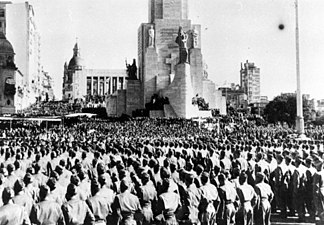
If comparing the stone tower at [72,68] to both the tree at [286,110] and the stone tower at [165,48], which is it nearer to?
the stone tower at [165,48]

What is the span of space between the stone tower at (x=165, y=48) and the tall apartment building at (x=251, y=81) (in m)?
87.4

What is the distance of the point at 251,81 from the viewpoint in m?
148

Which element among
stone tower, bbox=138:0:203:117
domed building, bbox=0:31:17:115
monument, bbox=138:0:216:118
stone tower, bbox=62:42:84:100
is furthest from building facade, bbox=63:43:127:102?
stone tower, bbox=138:0:203:117

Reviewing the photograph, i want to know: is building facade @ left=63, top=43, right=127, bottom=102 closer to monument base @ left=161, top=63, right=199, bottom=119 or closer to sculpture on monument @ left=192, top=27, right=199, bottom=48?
sculpture on monument @ left=192, top=27, right=199, bottom=48

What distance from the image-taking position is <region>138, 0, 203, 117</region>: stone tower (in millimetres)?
59188

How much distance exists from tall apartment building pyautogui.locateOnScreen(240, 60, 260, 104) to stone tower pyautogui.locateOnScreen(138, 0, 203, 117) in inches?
3440

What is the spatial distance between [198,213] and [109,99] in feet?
197

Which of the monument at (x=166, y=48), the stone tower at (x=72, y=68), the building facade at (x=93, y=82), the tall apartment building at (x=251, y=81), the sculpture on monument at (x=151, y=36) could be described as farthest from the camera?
the tall apartment building at (x=251, y=81)

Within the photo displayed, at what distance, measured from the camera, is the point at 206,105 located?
182ft

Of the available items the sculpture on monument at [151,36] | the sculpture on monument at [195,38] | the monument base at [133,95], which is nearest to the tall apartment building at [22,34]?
the monument base at [133,95]

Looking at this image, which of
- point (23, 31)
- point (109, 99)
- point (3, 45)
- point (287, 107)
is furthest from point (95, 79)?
point (287, 107)

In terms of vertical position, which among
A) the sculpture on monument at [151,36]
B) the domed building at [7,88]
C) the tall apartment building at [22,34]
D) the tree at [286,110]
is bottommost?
the tree at [286,110]

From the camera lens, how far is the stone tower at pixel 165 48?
194 ft

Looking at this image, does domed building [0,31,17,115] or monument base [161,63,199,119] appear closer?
monument base [161,63,199,119]
